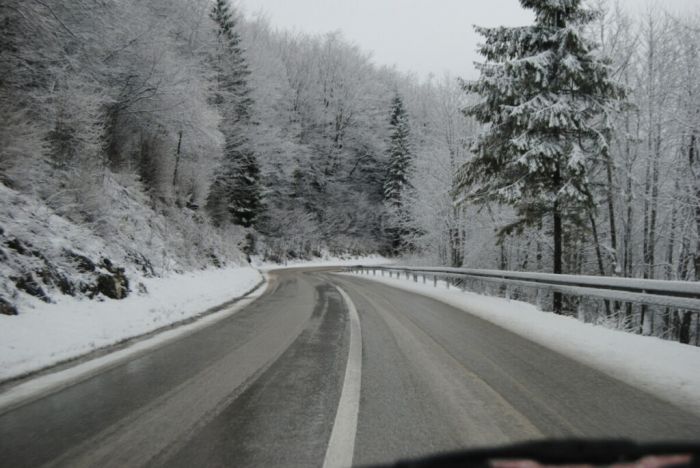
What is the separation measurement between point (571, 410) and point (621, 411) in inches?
18.4

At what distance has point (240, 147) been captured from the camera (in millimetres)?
32531

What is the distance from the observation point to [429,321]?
850cm

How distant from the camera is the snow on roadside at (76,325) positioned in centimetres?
488

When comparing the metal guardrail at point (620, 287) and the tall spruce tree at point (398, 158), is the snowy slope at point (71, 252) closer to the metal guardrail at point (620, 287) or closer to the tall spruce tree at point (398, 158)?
the metal guardrail at point (620, 287)

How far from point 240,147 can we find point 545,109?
25.5 meters

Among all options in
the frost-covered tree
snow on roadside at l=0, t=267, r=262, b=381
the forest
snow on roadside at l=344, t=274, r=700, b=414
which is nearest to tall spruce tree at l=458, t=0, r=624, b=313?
the forest

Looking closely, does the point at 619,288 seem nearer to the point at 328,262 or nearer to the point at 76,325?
the point at 76,325

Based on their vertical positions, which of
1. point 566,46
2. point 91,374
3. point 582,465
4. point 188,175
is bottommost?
point 91,374

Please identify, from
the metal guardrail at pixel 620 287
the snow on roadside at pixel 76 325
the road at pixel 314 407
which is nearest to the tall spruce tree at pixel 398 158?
the metal guardrail at pixel 620 287

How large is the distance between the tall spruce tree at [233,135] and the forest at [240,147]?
167mm

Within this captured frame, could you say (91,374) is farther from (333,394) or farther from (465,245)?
(465,245)

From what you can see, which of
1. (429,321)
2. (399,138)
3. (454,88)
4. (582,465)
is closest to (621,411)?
(582,465)

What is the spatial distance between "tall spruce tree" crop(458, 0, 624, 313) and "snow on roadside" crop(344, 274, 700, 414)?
3359 mm

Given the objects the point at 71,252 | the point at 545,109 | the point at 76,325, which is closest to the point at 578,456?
the point at 76,325
